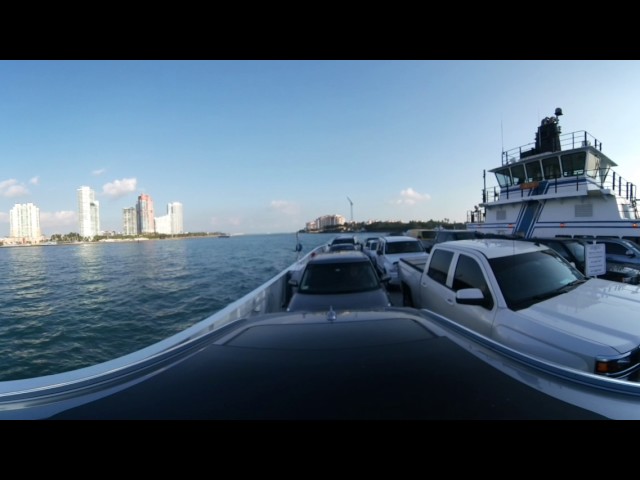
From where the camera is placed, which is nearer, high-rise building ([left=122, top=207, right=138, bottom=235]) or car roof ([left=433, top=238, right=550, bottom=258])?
car roof ([left=433, top=238, right=550, bottom=258])

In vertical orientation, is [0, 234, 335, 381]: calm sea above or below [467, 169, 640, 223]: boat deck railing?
below

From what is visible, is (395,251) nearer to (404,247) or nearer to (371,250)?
(404,247)

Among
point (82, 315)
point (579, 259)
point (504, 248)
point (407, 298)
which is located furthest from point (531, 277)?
point (82, 315)

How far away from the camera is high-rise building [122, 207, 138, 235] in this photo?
28.2 m

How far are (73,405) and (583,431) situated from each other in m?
2.23

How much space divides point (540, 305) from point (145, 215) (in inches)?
1264

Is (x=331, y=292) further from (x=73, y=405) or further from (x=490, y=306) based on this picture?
(x=73, y=405)

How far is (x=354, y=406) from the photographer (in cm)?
123

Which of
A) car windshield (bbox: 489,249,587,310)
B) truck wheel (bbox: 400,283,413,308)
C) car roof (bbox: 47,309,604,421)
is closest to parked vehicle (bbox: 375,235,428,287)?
truck wheel (bbox: 400,283,413,308)

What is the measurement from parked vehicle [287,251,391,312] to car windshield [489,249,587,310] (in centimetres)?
183

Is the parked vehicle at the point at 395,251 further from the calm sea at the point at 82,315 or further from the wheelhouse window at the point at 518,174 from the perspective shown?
the wheelhouse window at the point at 518,174

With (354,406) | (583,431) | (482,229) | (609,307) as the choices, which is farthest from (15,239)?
(482,229)

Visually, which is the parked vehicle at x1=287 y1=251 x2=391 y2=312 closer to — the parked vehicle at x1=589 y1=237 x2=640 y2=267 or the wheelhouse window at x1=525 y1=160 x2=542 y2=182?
the parked vehicle at x1=589 y1=237 x2=640 y2=267
